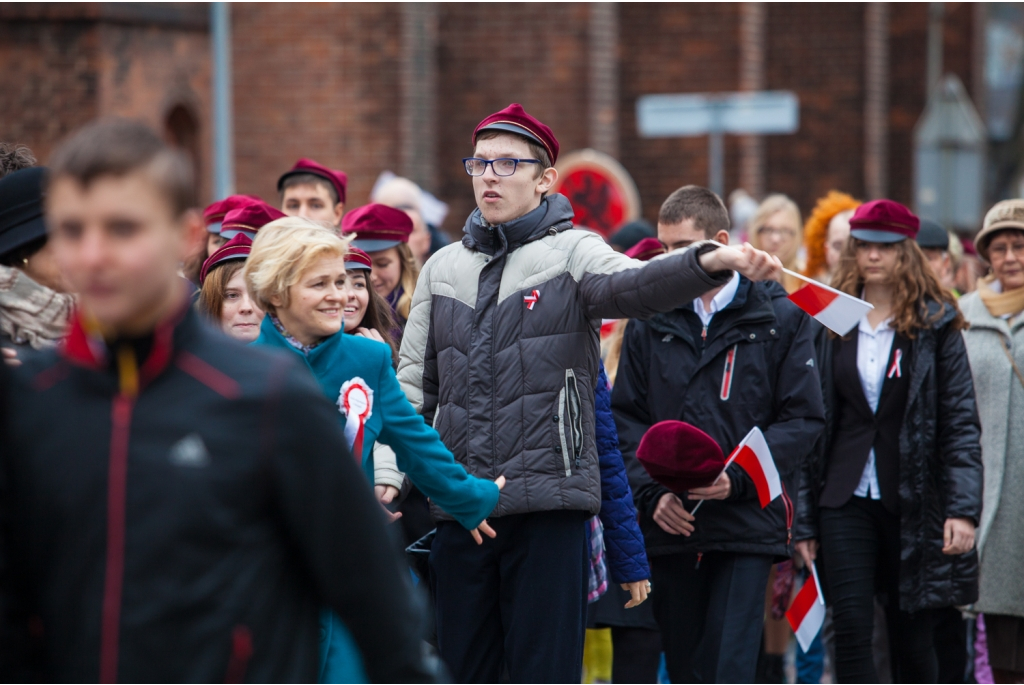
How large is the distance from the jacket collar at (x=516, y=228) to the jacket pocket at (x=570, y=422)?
48cm

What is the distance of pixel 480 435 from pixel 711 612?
150cm

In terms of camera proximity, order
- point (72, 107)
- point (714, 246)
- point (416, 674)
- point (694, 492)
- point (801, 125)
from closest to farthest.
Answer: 1. point (416, 674)
2. point (714, 246)
3. point (694, 492)
4. point (72, 107)
5. point (801, 125)

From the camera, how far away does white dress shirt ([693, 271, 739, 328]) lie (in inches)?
223

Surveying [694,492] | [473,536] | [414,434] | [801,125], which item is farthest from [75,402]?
[801,125]

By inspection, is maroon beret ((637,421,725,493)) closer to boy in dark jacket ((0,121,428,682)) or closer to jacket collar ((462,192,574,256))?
jacket collar ((462,192,574,256))

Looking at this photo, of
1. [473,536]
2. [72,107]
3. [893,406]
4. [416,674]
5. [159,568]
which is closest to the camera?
[159,568]

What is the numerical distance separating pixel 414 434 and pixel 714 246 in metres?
1.02

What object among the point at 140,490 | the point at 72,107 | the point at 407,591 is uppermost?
the point at 72,107

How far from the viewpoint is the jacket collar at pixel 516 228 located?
4656 mm

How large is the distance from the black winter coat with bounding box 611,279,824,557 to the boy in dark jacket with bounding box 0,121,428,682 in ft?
11.1

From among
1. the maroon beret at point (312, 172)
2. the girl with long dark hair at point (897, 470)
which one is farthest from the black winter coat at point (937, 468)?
the maroon beret at point (312, 172)

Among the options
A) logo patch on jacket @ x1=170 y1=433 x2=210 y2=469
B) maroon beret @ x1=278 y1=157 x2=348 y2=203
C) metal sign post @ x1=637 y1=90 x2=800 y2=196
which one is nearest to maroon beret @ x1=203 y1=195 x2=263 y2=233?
maroon beret @ x1=278 y1=157 x2=348 y2=203

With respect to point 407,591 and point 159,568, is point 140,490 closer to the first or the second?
point 159,568

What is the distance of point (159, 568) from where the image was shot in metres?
2.16
